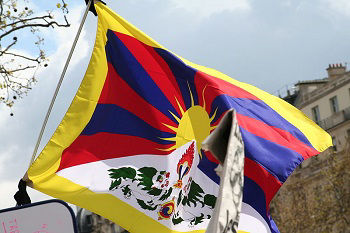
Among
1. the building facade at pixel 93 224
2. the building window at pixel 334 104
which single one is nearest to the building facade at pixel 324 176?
the building window at pixel 334 104

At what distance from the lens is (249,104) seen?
8586 mm

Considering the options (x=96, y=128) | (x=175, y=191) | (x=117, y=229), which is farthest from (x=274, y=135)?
(x=117, y=229)

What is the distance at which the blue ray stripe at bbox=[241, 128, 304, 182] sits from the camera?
7.89 meters

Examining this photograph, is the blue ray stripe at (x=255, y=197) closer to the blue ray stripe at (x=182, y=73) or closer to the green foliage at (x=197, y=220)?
the green foliage at (x=197, y=220)

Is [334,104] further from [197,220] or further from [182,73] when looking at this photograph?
[197,220]

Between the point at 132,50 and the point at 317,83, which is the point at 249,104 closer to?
the point at 132,50

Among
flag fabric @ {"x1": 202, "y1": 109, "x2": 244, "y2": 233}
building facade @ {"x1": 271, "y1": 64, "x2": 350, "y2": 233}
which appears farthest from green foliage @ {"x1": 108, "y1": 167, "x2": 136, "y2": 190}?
building facade @ {"x1": 271, "y1": 64, "x2": 350, "y2": 233}

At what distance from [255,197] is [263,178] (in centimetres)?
23

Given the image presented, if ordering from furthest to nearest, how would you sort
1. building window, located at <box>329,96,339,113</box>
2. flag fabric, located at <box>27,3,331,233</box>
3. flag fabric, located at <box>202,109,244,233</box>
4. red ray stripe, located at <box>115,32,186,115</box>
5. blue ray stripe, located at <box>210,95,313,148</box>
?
1. building window, located at <box>329,96,339,113</box>
2. red ray stripe, located at <box>115,32,186,115</box>
3. blue ray stripe, located at <box>210,95,313,148</box>
4. flag fabric, located at <box>27,3,331,233</box>
5. flag fabric, located at <box>202,109,244,233</box>

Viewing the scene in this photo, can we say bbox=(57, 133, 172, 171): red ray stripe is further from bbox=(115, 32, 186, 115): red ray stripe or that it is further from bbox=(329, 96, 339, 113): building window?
bbox=(329, 96, 339, 113): building window

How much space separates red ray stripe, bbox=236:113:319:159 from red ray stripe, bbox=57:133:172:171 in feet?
2.62

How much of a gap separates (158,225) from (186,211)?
0.30 meters

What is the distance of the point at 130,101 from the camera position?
8234mm

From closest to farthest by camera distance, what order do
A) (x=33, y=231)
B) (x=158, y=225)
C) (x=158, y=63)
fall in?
(x=33, y=231) < (x=158, y=225) < (x=158, y=63)
